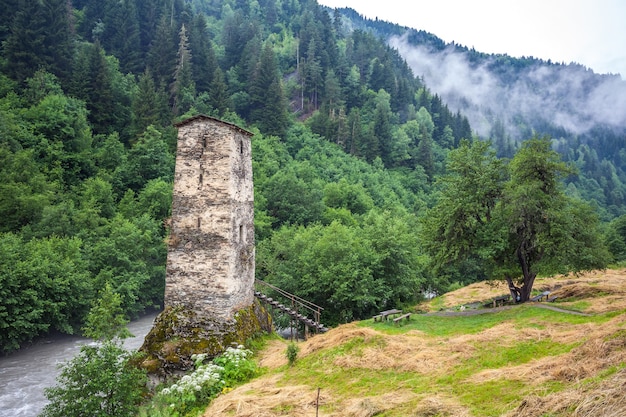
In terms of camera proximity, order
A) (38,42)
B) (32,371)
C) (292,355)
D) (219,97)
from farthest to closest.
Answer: (219,97)
(38,42)
(32,371)
(292,355)

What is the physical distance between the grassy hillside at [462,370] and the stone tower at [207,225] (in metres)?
3.43

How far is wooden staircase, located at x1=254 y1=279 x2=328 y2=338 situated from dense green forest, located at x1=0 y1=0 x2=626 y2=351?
823 millimetres

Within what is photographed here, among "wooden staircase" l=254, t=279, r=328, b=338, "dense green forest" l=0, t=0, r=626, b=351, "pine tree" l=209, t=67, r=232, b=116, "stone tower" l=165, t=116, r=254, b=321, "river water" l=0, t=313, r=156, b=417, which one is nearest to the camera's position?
"river water" l=0, t=313, r=156, b=417

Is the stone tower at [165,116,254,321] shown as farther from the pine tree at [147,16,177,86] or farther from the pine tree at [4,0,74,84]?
the pine tree at [147,16,177,86]

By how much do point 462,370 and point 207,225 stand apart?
12.2 m

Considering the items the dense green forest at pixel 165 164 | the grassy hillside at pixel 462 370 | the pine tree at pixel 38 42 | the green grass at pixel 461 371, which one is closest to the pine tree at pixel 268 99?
the dense green forest at pixel 165 164

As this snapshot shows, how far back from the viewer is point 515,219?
2028 centimetres

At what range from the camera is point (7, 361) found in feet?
77.9

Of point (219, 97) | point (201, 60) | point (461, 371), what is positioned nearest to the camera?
point (461, 371)

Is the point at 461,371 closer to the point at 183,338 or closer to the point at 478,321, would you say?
the point at 478,321

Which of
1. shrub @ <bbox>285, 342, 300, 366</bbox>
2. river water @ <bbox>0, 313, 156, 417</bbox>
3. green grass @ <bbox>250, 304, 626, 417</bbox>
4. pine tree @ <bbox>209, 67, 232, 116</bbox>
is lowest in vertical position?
river water @ <bbox>0, 313, 156, 417</bbox>

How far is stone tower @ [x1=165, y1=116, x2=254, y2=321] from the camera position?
63.0ft

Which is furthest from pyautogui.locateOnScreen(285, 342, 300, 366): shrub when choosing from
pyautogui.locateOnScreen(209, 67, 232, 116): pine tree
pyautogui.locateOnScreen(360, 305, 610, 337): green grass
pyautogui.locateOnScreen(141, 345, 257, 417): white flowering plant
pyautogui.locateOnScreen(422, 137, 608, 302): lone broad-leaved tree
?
pyautogui.locateOnScreen(209, 67, 232, 116): pine tree

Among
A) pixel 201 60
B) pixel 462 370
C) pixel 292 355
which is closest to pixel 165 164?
pixel 201 60
